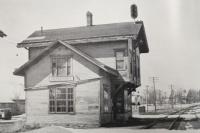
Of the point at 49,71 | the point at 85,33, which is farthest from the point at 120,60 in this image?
the point at 49,71

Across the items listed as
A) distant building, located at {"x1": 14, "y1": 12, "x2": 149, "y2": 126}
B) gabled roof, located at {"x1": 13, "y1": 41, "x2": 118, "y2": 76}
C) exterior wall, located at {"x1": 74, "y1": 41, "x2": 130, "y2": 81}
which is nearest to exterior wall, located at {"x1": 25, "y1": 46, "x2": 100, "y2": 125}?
distant building, located at {"x1": 14, "y1": 12, "x2": 149, "y2": 126}

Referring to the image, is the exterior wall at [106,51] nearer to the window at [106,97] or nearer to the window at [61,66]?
the window at [106,97]

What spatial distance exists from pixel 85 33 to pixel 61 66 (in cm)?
388

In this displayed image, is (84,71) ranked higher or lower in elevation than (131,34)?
lower

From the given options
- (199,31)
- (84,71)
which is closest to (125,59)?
(84,71)

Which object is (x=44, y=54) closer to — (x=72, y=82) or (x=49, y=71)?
(x=49, y=71)

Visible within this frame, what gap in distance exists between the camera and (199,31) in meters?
10.1

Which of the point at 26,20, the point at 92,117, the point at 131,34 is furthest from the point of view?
the point at 131,34

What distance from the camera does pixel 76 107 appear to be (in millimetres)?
16344

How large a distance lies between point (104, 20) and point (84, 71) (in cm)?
392

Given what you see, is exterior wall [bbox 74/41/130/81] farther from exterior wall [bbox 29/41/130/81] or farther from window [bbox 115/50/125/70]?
window [bbox 115/50/125/70]

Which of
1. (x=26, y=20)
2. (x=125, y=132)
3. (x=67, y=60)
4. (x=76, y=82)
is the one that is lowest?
(x=125, y=132)

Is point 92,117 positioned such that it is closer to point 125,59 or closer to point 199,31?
point 125,59

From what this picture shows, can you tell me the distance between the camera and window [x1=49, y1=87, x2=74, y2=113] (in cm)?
1641
